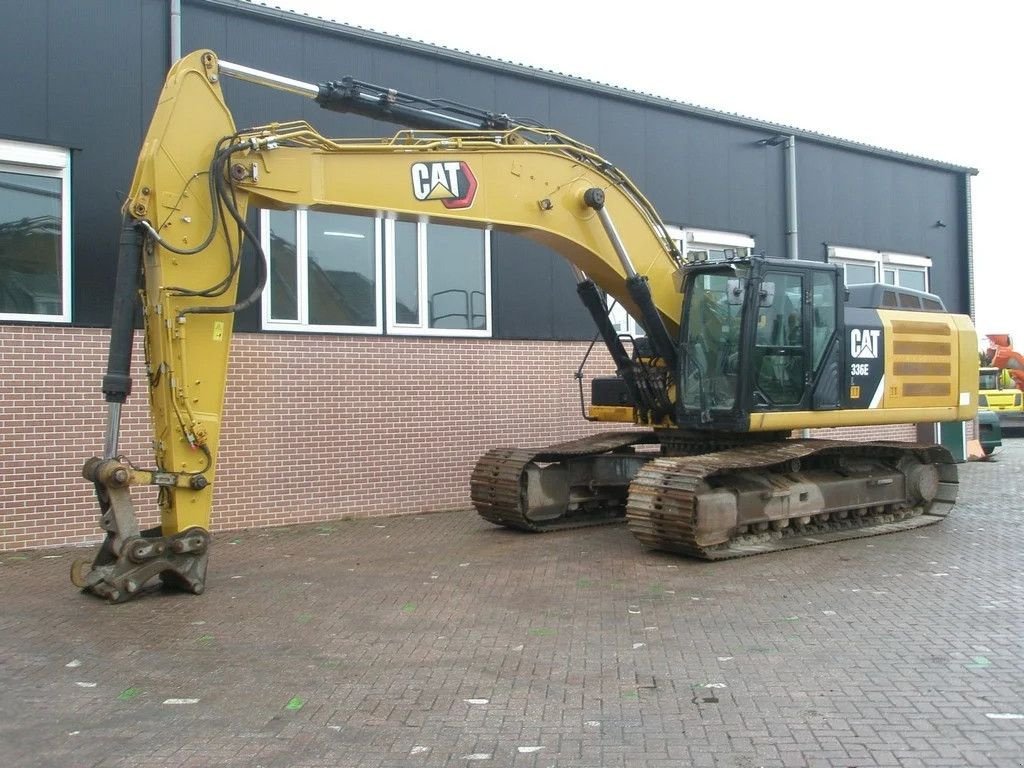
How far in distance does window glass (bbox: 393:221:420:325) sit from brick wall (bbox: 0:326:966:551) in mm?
423

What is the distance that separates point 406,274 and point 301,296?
5.11 feet

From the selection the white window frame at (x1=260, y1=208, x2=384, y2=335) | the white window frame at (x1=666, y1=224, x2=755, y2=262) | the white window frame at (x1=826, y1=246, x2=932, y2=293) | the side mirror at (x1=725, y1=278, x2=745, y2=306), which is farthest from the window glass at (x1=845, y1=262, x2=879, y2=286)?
the white window frame at (x1=260, y1=208, x2=384, y2=335)

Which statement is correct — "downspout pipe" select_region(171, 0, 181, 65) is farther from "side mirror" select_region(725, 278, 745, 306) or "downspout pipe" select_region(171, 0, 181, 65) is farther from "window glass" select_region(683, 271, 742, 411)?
"side mirror" select_region(725, 278, 745, 306)

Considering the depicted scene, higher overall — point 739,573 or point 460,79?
point 460,79

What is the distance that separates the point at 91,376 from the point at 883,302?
29.6 feet

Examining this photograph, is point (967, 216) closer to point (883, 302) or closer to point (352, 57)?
point (883, 302)

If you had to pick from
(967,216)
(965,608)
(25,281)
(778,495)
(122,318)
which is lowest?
(965,608)

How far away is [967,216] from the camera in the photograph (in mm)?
20234

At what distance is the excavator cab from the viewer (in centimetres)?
967

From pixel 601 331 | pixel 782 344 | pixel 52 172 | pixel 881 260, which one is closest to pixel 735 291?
pixel 782 344

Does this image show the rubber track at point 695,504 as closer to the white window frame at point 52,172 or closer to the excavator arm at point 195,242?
the excavator arm at point 195,242

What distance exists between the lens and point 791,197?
1703cm

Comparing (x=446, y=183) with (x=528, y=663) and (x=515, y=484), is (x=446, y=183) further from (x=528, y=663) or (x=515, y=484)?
(x=528, y=663)

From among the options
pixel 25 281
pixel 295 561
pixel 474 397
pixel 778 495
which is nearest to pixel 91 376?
pixel 25 281
